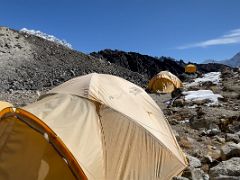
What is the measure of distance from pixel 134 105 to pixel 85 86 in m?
1.06

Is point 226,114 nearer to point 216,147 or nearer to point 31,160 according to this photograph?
point 216,147

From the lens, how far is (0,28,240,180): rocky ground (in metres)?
8.80

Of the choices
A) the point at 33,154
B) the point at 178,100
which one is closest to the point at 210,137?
the point at 33,154

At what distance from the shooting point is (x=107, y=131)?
7590 mm

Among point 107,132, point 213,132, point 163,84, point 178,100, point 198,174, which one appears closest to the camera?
point 107,132

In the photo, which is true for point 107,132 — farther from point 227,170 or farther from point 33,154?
point 227,170

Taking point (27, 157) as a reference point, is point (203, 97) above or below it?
below

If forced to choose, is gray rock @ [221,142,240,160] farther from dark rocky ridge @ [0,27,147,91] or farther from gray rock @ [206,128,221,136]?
dark rocky ridge @ [0,27,147,91]

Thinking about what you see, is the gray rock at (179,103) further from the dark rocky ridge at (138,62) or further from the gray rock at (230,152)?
the dark rocky ridge at (138,62)

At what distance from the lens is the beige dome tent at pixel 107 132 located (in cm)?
700

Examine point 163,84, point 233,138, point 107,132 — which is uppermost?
point 163,84

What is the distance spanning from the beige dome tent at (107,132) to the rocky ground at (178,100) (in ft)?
2.16

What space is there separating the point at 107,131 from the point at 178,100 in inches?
516

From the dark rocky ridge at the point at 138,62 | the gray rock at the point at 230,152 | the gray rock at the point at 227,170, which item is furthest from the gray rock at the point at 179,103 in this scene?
the dark rocky ridge at the point at 138,62
